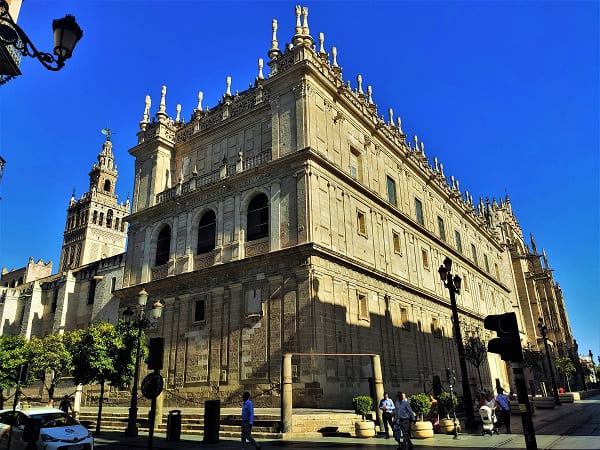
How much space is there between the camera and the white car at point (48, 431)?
34.7 feet

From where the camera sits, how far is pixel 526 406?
6246 millimetres

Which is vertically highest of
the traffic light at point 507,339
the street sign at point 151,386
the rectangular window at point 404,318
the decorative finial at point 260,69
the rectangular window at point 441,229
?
the decorative finial at point 260,69

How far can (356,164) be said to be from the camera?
2552cm

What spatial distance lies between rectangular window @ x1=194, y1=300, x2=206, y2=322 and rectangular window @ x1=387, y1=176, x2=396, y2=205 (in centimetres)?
Result: 1328

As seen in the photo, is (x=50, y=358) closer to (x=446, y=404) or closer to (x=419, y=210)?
(x=446, y=404)

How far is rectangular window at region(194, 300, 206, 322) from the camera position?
73.4ft

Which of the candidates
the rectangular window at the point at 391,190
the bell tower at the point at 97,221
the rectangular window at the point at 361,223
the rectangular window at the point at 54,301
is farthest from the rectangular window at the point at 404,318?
the bell tower at the point at 97,221

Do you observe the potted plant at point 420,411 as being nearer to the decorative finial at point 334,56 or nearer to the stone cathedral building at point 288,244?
the stone cathedral building at point 288,244

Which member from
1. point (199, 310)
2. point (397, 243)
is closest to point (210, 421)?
point (199, 310)

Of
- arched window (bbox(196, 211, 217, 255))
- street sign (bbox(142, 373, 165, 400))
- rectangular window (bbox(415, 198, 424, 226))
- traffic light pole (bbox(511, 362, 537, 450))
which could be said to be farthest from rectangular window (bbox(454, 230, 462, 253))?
traffic light pole (bbox(511, 362, 537, 450))

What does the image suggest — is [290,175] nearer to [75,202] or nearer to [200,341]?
[200,341]

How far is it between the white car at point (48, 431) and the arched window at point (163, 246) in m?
13.9

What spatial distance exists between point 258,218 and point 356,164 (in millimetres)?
7053

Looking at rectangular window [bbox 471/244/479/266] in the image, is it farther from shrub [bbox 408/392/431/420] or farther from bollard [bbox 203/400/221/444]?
bollard [bbox 203/400/221/444]
